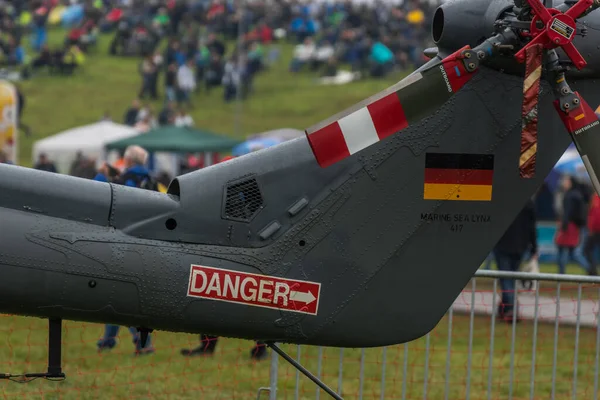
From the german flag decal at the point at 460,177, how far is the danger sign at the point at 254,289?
0.90 m

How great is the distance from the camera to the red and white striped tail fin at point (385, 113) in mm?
4828

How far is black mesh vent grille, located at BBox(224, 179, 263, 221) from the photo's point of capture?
5508mm

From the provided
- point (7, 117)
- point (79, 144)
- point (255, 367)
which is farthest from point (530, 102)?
point (79, 144)

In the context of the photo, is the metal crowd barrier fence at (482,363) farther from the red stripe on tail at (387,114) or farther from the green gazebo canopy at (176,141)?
the green gazebo canopy at (176,141)

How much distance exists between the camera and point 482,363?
10055 millimetres

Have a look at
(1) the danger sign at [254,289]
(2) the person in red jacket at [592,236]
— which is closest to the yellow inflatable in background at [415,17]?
(2) the person in red jacket at [592,236]

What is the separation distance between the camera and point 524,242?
→ 12.8 metres

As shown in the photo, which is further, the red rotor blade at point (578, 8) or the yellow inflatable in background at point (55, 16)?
the yellow inflatable in background at point (55, 16)

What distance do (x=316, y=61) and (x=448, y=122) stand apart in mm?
40172

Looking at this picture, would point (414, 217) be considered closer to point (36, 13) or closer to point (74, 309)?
point (74, 309)

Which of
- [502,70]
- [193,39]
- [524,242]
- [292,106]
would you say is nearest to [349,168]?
[502,70]

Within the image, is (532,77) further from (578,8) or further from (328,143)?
(328,143)

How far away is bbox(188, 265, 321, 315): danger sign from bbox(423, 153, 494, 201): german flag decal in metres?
0.90

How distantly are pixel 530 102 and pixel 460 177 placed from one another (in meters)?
0.74
